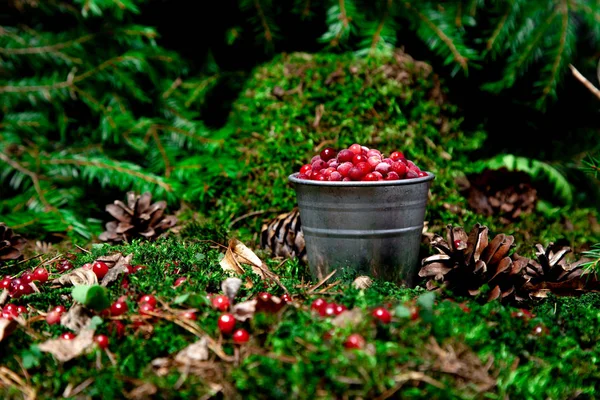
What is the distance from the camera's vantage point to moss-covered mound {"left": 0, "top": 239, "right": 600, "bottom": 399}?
1.17 meters

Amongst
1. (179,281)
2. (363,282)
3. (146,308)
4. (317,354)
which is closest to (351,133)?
(363,282)

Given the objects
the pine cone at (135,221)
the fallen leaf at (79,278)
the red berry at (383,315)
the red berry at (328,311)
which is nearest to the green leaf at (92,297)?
the fallen leaf at (79,278)

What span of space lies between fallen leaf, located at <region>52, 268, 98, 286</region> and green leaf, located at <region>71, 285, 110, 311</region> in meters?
0.27

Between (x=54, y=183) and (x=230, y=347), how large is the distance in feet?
6.18

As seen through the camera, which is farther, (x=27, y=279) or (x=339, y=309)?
(x=27, y=279)

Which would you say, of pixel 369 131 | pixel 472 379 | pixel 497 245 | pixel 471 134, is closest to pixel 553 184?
pixel 471 134

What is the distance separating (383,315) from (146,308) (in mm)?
580

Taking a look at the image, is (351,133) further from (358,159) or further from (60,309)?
(60,309)

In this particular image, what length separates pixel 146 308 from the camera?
4.75ft

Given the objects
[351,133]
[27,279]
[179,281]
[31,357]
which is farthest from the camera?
[351,133]

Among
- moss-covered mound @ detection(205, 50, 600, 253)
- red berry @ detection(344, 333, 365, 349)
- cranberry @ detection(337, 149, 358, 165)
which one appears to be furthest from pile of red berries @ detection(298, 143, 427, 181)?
red berry @ detection(344, 333, 365, 349)

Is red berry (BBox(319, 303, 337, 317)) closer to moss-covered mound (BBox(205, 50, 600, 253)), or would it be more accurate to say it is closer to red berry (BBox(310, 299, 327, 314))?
red berry (BBox(310, 299, 327, 314))

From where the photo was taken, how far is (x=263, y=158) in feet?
8.99

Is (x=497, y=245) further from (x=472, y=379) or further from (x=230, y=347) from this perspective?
(x=230, y=347)
